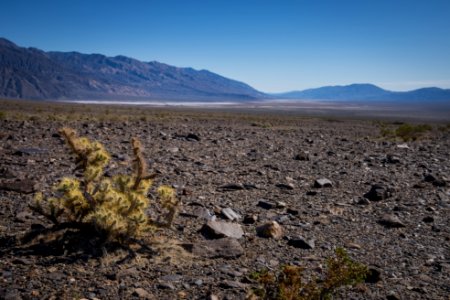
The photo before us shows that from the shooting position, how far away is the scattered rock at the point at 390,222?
20.8ft

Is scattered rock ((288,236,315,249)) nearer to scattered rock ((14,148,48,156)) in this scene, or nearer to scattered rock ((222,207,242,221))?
scattered rock ((222,207,242,221))

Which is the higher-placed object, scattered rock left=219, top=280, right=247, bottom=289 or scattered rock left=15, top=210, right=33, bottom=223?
scattered rock left=15, top=210, right=33, bottom=223

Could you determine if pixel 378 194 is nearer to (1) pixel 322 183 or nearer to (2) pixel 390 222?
(1) pixel 322 183

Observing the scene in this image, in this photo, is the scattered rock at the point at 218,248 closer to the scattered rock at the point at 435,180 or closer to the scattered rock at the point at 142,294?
the scattered rock at the point at 142,294

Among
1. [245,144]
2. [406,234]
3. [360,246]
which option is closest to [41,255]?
[360,246]

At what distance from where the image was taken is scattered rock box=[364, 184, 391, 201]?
25.9 ft

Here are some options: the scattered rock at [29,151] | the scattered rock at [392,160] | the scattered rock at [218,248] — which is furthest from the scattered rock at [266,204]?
the scattered rock at [392,160]

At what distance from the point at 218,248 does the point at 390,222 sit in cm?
293

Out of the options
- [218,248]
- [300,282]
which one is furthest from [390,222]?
[300,282]

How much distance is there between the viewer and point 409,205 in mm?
7582

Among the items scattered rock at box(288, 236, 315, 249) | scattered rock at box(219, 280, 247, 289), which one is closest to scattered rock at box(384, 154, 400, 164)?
scattered rock at box(288, 236, 315, 249)

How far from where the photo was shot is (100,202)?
4.69 metres

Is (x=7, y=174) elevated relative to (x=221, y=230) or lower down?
elevated

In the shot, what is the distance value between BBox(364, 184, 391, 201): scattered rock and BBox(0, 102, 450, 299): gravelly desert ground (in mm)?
20
